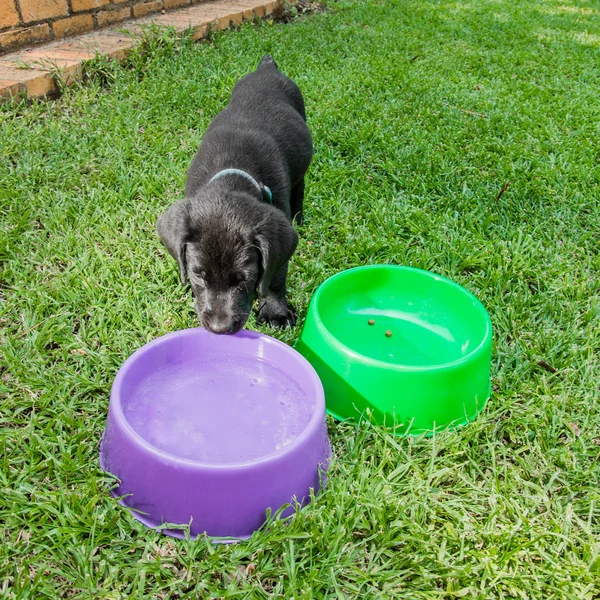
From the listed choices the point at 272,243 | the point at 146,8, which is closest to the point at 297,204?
the point at 272,243

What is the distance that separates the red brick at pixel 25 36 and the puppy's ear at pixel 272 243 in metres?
3.66

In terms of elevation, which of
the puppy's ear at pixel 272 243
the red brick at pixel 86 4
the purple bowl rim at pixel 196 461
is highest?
the red brick at pixel 86 4

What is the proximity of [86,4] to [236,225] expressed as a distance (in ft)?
14.0

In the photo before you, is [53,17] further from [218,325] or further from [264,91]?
[218,325]

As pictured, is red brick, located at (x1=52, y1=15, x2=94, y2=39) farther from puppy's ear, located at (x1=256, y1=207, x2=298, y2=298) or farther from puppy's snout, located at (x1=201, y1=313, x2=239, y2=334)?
puppy's snout, located at (x1=201, y1=313, x2=239, y2=334)

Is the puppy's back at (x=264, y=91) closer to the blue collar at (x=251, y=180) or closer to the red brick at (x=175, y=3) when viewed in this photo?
the blue collar at (x=251, y=180)

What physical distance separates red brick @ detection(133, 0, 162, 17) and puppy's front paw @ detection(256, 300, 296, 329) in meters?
4.60

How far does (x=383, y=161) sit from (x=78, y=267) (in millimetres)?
2455

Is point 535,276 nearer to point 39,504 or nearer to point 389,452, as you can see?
point 389,452

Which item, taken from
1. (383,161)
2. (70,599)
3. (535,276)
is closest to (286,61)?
(383,161)

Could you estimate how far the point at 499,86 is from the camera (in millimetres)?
6531

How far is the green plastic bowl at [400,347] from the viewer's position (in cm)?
235

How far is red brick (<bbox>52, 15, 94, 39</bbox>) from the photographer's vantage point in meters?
5.34

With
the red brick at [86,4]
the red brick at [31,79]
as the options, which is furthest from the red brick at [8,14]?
the red brick at [86,4]
